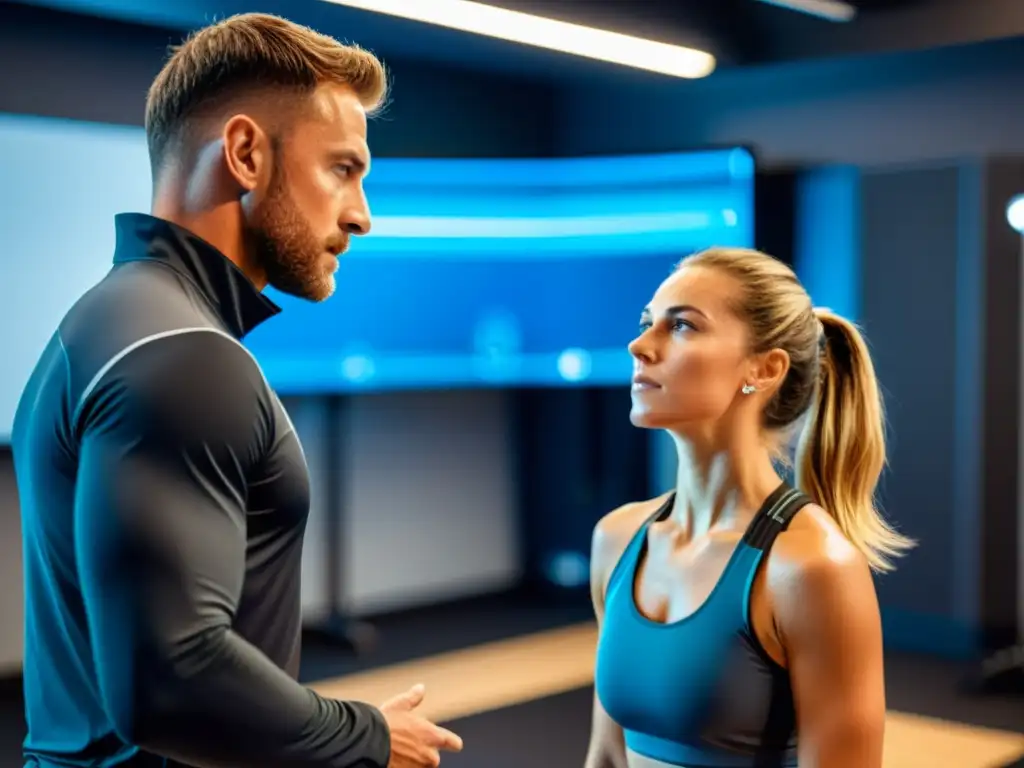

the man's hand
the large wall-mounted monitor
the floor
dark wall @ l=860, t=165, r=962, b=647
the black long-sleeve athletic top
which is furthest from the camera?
dark wall @ l=860, t=165, r=962, b=647

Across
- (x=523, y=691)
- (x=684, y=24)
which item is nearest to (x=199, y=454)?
(x=523, y=691)

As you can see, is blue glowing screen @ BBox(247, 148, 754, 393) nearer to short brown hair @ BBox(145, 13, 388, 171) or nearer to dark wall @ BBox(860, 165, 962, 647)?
dark wall @ BBox(860, 165, 962, 647)

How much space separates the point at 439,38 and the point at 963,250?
84.9 inches

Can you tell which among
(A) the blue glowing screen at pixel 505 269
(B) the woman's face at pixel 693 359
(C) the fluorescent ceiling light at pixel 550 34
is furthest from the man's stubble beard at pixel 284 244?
(A) the blue glowing screen at pixel 505 269

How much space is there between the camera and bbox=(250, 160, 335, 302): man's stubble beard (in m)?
1.09

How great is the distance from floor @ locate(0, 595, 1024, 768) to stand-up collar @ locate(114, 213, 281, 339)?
2.44 meters

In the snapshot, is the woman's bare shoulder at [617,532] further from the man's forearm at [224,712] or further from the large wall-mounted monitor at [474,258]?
the large wall-mounted monitor at [474,258]

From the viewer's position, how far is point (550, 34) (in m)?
4.47

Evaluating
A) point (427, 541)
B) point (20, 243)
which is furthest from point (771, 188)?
point (20, 243)

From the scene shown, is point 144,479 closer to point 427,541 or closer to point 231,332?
point 231,332

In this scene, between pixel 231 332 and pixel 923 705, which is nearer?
pixel 231 332

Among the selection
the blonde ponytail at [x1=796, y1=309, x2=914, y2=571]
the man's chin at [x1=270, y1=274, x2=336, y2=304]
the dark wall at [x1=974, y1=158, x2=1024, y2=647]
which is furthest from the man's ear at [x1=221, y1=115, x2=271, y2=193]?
the dark wall at [x1=974, y1=158, x2=1024, y2=647]

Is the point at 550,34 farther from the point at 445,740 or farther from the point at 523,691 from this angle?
the point at 445,740

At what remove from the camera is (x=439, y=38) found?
477cm
